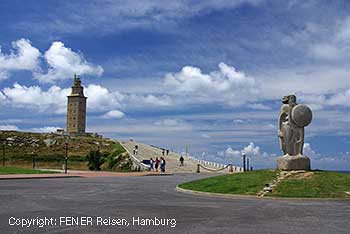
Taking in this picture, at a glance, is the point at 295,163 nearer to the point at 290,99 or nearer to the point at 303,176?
the point at 303,176

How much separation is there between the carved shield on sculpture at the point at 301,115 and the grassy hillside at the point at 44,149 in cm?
4097

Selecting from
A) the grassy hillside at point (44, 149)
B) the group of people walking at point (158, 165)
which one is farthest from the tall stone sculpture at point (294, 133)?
the grassy hillside at point (44, 149)

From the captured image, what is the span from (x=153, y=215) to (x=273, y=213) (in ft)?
11.6

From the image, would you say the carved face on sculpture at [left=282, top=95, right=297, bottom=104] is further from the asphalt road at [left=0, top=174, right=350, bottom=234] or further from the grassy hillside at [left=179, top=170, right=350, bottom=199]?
the asphalt road at [left=0, top=174, right=350, bottom=234]

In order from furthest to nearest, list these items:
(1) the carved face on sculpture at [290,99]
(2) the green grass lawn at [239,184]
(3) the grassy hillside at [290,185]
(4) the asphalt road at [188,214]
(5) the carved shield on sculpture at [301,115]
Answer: (1) the carved face on sculpture at [290,99], (5) the carved shield on sculpture at [301,115], (2) the green grass lawn at [239,184], (3) the grassy hillside at [290,185], (4) the asphalt road at [188,214]

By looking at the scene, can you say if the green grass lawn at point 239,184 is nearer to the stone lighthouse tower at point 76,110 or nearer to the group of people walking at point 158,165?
the group of people walking at point 158,165

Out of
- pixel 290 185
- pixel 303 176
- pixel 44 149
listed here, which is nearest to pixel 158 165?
pixel 303 176

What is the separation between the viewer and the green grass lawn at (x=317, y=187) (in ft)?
61.9

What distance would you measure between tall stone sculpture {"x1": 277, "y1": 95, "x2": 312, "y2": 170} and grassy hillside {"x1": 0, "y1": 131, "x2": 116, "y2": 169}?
4041 centimetres

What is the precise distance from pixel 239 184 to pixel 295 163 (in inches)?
143

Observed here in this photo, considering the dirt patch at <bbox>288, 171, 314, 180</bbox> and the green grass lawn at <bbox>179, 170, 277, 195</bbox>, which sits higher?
the dirt patch at <bbox>288, 171, 314, 180</bbox>

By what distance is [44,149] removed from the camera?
78.9m

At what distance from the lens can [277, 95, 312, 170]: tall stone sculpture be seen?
2339 centimetres

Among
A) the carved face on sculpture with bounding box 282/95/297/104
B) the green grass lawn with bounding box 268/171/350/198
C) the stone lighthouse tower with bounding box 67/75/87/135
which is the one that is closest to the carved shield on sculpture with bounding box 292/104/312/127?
the carved face on sculpture with bounding box 282/95/297/104
